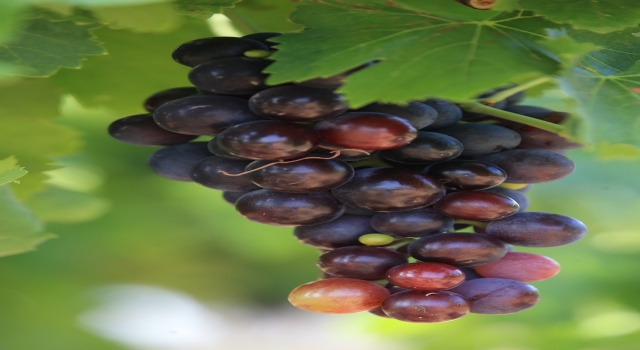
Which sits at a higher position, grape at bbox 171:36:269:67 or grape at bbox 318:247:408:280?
grape at bbox 171:36:269:67

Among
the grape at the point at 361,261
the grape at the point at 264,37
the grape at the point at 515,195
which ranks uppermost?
the grape at the point at 264,37

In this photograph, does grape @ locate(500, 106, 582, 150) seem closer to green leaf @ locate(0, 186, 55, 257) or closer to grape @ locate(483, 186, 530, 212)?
grape @ locate(483, 186, 530, 212)

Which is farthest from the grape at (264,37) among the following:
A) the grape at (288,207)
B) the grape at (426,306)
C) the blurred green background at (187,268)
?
the blurred green background at (187,268)

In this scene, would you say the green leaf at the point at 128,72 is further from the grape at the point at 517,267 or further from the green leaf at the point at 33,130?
the grape at the point at 517,267

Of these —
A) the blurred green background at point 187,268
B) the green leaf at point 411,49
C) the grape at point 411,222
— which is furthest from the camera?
the blurred green background at point 187,268

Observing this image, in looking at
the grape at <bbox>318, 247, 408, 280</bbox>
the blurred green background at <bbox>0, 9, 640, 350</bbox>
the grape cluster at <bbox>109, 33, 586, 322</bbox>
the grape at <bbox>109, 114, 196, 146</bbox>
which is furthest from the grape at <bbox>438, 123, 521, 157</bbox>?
the blurred green background at <bbox>0, 9, 640, 350</bbox>

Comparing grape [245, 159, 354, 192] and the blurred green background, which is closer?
grape [245, 159, 354, 192]
